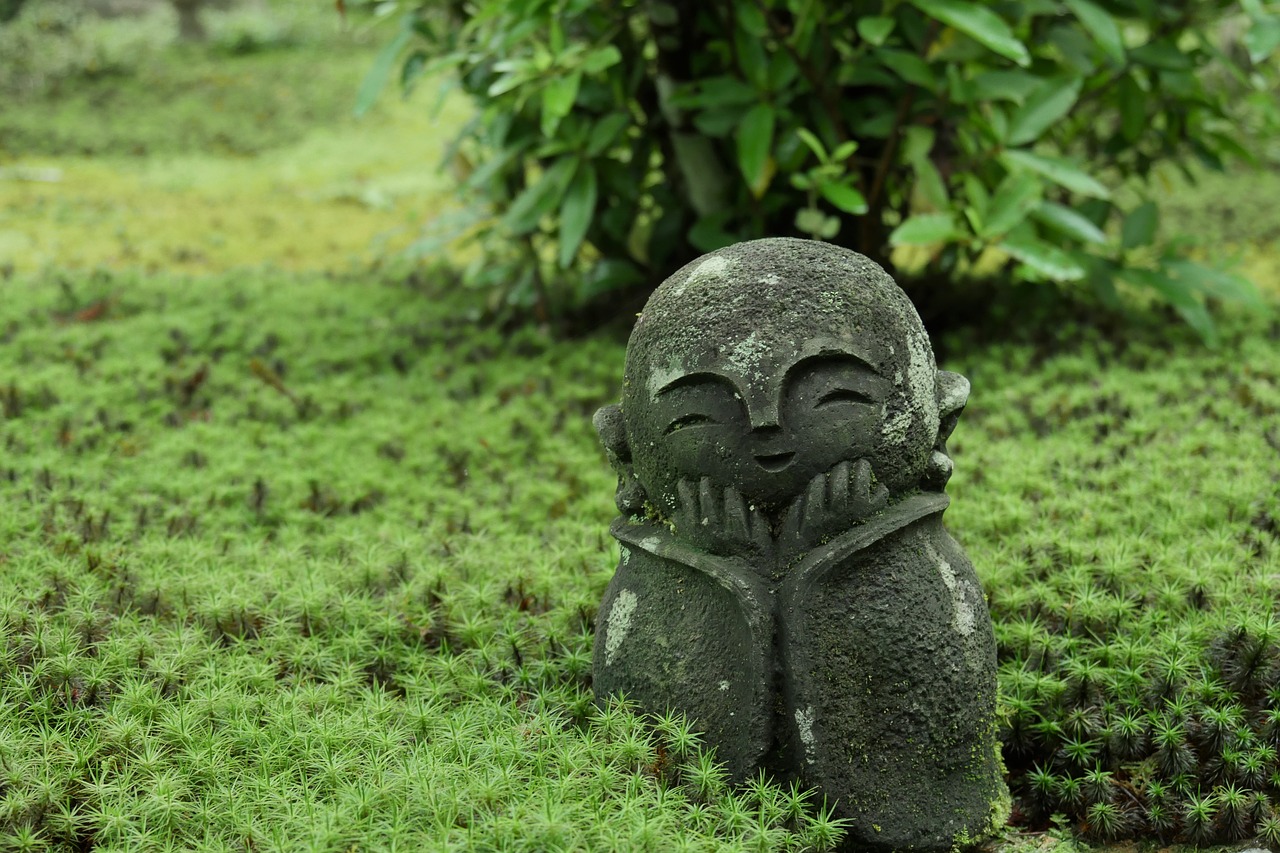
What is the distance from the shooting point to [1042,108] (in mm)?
4918

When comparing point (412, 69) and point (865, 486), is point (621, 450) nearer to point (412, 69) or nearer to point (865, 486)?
point (865, 486)

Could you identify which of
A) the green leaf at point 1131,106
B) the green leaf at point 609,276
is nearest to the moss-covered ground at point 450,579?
the green leaf at point 609,276

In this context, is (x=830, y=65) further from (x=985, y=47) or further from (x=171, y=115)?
(x=171, y=115)

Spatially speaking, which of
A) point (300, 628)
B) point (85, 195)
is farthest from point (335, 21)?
point (300, 628)

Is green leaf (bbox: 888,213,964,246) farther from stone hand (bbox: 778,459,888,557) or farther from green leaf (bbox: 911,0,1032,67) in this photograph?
stone hand (bbox: 778,459,888,557)

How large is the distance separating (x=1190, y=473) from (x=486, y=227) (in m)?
3.79

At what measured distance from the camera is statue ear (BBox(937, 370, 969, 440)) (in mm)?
2842

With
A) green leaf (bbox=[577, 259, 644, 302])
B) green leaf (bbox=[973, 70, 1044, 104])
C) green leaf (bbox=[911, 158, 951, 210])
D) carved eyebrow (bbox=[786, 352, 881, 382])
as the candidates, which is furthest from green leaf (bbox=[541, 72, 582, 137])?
carved eyebrow (bbox=[786, 352, 881, 382])

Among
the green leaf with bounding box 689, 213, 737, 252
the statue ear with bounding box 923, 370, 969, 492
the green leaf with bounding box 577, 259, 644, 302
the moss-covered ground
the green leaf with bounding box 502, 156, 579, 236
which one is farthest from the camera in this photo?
the green leaf with bounding box 577, 259, 644, 302

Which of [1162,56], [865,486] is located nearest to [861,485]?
[865,486]

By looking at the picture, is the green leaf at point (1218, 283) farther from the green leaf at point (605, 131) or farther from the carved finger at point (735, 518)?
the carved finger at point (735, 518)

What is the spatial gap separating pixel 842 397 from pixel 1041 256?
2.60m

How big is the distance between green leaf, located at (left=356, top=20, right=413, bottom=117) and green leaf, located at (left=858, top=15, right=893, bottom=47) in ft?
7.15

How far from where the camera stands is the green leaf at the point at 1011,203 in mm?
4754
